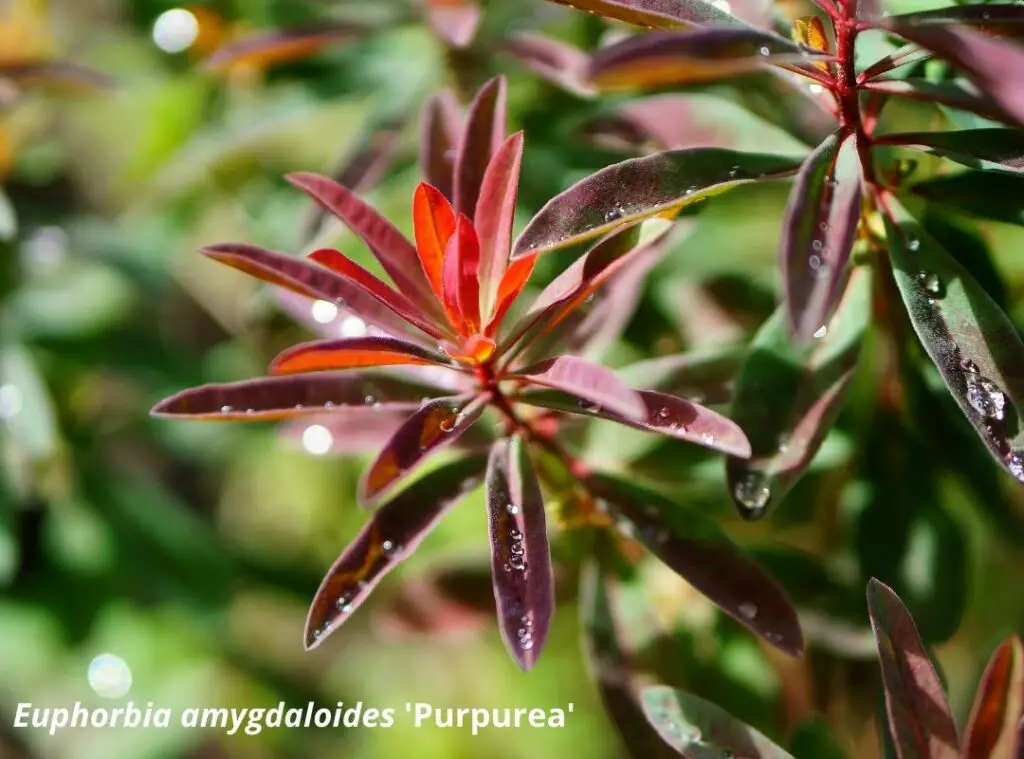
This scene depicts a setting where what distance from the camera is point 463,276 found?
1.99 feet

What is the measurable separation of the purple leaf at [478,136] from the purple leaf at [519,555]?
0.67ft

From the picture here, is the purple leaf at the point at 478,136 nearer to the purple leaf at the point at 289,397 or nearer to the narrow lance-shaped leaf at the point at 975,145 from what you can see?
the purple leaf at the point at 289,397

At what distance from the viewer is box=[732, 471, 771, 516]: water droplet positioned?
2.13 feet

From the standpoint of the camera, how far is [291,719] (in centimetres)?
138

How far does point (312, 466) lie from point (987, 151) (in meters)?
1.35

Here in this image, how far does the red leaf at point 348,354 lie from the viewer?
61 cm

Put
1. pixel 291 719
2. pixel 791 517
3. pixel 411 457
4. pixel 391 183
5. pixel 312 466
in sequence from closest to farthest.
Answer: pixel 411 457 < pixel 791 517 < pixel 391 183 < pixel 291 719 < pixel 312 466

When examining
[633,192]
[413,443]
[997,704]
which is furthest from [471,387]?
[997,704]

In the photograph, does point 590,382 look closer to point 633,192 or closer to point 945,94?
point 633,192

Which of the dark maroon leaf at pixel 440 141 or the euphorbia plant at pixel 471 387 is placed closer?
the euphorbia plant at pixel 471 387


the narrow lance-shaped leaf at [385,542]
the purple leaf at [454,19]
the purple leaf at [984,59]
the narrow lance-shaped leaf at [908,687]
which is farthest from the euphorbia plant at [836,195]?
the purple leaf at [454,19]

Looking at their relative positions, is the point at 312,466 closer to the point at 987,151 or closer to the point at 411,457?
A: the point at 411,457

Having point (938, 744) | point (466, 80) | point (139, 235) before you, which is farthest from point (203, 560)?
point (938, 744)

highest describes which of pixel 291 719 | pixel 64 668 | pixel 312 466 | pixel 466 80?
pixel 466 80
